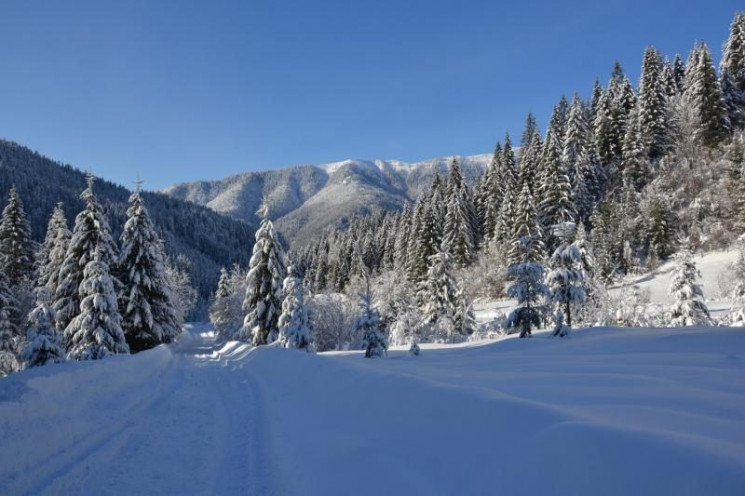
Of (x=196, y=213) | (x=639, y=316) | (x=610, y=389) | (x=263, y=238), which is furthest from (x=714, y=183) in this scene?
(x=196, y=213)

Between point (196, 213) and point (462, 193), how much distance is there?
159 meters

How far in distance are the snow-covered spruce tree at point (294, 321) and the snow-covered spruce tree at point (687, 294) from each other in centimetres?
2384

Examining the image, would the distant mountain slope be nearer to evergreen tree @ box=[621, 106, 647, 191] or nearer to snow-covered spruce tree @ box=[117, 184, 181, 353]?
snow-covered spruce tree @ box=[117, 184, 181, 353]

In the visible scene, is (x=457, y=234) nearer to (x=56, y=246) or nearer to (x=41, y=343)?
(x=56, y=246)

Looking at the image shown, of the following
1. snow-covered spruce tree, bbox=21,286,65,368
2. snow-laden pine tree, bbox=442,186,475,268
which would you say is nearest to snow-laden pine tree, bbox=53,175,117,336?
snow-covered spruce tree, bbox=21,286,65,368

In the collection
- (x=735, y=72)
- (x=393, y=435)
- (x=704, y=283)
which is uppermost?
(x=735, y=72)

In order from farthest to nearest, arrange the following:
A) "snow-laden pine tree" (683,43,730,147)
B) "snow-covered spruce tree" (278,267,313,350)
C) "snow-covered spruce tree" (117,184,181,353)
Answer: "snow-laden pine tree" (683,43,730,147)
"snow-covered spruce tree" (278,267,313,350)
"snow-covered spruce tree" (117,184,181,353)

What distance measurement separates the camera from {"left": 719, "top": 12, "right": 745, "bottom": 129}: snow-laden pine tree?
48.5 m

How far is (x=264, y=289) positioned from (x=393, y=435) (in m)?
26.4

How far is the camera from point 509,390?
273 inches

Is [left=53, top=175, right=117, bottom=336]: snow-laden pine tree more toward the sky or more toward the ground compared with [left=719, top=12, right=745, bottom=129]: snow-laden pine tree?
more toward the ground

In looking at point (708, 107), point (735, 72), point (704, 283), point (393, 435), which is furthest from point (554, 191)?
point (393, 435)

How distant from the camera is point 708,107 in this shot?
4684cm

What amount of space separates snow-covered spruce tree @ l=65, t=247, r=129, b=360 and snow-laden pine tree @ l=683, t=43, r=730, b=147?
60.4 metres
